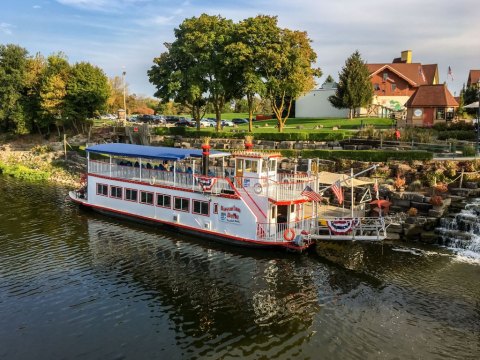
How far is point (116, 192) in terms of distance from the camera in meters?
38.0

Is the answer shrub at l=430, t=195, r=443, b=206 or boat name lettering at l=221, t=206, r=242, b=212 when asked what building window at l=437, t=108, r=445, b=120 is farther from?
boat name lettering at l=221, t=206, r=242, b=212

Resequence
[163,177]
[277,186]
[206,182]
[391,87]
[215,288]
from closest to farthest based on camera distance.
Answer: [215,288]
[277,186]
[206,182]
[163,177]
[391,87]

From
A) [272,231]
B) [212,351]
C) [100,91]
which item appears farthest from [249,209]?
[100,91]

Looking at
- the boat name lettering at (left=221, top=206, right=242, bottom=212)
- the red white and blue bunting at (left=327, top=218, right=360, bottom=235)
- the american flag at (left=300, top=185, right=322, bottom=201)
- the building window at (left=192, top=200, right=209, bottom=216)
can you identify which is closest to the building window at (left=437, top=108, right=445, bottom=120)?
the red white and blue bunting at (left=327, top=218, right=360, bottom=235)

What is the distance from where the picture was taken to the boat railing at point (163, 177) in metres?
31.5

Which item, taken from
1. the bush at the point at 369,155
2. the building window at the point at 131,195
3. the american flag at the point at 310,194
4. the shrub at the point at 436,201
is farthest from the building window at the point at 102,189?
the shrub at the point at 436,201

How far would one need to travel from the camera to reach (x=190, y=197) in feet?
108

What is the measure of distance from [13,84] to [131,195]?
47.4 metres

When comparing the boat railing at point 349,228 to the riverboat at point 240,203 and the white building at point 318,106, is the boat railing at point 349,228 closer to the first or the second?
the riverboat at point 240,203

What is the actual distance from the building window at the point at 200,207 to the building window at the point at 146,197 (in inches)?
189

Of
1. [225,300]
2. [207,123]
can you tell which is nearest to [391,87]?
[207,123]

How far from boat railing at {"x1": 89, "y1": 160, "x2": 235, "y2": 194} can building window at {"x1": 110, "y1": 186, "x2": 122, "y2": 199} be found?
1.00m

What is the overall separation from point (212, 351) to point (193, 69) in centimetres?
4554

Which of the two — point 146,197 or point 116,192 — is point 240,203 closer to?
point 146,197
